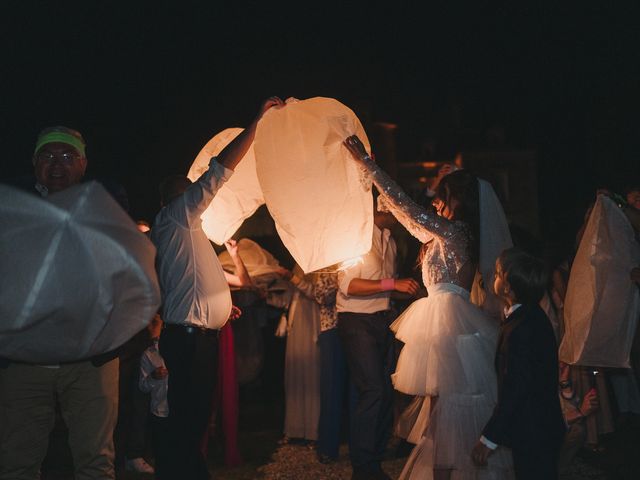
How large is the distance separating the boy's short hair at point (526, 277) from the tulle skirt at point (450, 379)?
64 cm

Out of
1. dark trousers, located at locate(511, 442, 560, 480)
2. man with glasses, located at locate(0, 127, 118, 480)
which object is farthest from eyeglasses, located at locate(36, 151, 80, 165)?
dark trousers, located at locate(511, 442, 560, 480)

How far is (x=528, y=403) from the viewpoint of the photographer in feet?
11.1

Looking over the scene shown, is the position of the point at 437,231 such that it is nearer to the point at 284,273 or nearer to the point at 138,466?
the point at 284,273

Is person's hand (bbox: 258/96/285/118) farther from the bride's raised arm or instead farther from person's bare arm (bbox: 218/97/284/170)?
the bride's raised arm

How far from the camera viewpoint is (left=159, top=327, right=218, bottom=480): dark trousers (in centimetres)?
384

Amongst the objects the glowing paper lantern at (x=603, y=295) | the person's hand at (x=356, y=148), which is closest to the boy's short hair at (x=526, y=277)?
the person's hand at (x=356, y=148)

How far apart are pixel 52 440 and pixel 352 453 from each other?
3.27 m

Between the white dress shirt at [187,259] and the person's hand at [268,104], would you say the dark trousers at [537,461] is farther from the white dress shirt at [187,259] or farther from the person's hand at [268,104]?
the person's hand at [268,104]

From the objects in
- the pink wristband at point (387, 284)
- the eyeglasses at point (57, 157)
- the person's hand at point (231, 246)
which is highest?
the eyeglasses at point (57, 157)

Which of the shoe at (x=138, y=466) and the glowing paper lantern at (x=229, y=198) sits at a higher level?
the glowing paper lantern at (x=229, y=198)

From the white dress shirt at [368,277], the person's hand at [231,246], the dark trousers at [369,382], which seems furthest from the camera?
the white dress shirt at [368,277]

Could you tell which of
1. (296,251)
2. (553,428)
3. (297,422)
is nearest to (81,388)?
(296,251)

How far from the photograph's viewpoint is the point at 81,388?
135 inches

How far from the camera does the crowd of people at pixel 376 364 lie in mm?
3412
